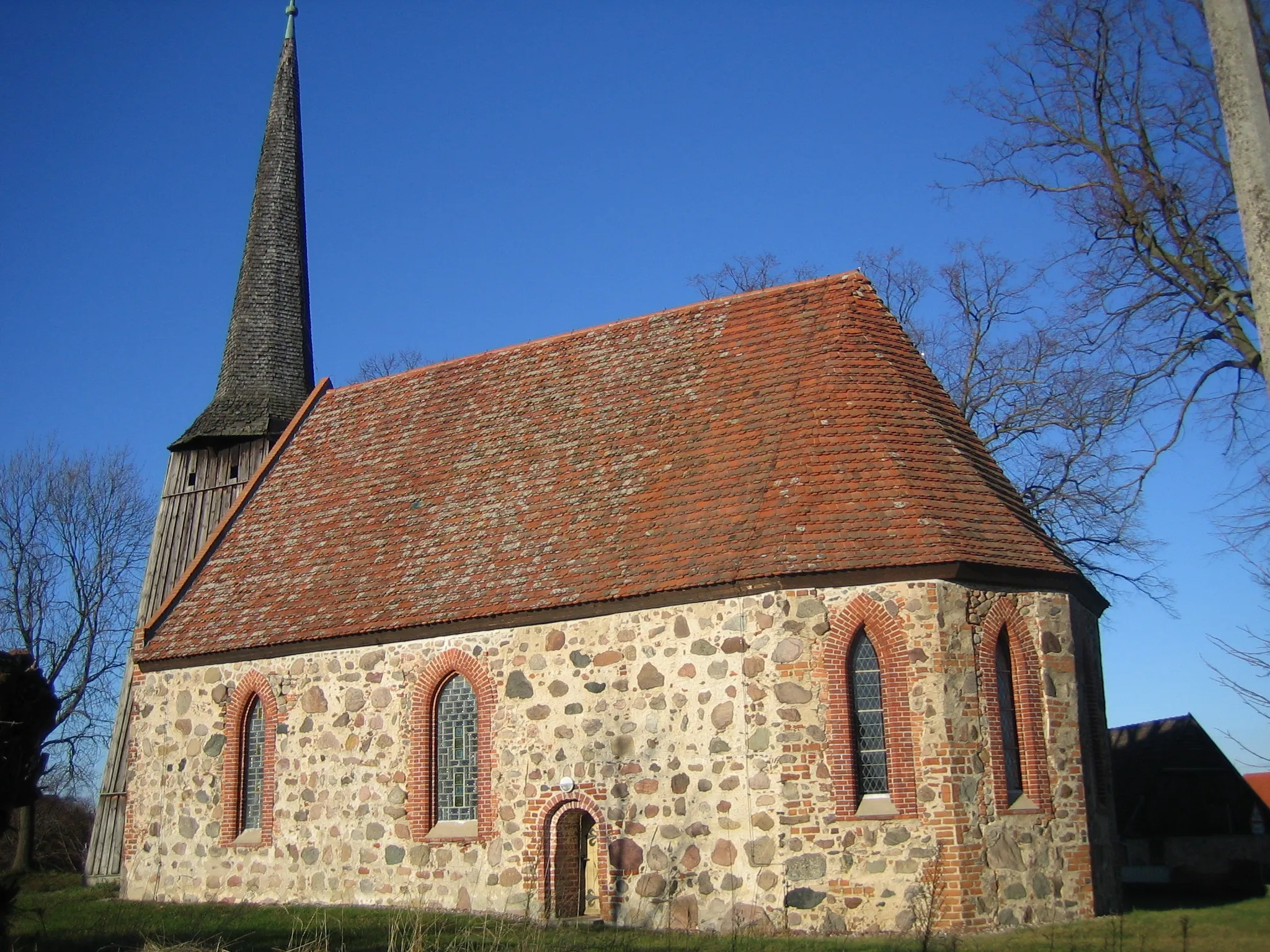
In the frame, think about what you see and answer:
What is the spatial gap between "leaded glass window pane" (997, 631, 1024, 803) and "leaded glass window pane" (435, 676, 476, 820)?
631cm

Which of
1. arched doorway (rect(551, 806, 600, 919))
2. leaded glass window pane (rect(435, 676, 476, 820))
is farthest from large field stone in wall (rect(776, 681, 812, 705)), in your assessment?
Result: leaded glass window pane (rect(435, 676, 476, 820))

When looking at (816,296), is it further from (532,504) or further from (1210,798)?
(1210,798)

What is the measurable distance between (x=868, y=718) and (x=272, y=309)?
1551 cm

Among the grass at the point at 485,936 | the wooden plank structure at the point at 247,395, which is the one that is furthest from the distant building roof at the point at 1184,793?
the wooden plank structure at the point at 247,395

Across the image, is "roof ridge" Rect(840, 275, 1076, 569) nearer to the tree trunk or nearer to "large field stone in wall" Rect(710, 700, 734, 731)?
"large field stone in wall" Rect(710, 700, 734, 731)

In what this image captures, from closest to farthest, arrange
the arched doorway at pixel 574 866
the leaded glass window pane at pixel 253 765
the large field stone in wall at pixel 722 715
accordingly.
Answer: the large field stone in wall at pixel 722 715 → the arched doorway at pixel 574 866 → the leaded glass window pane at pixel 253 765

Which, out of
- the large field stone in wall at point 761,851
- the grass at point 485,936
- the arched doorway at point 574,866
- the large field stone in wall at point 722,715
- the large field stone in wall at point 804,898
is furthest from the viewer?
the arched doorway at point 574,866

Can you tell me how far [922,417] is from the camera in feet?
50.0

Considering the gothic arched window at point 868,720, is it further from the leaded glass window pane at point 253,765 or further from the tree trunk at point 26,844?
the tree trunk at point 26,844

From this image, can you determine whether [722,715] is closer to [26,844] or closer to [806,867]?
[806,867]

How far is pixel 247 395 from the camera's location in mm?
23406

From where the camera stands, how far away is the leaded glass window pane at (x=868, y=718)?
13234 mm

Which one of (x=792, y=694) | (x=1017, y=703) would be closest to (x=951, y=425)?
(x=1017, y=703)

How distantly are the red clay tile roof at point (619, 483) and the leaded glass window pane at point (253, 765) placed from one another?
108 cm
